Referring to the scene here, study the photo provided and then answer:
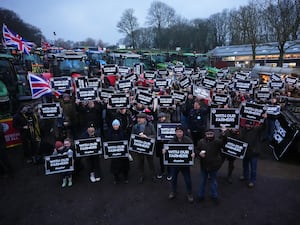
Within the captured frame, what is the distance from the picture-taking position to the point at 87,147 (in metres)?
6.23

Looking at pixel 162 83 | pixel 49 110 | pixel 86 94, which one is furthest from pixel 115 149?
pixel 162 83

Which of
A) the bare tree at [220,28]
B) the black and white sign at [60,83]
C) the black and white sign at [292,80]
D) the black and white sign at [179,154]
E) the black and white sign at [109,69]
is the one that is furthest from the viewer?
the bare tree at [220,28]

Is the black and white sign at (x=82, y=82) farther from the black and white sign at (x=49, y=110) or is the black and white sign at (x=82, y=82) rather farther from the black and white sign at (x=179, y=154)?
the black and white sign at (x=179, y=154)

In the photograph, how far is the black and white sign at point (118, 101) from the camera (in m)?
7.67

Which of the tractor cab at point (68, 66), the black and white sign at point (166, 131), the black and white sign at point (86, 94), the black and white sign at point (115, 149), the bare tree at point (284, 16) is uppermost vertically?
the bare tree at point (284, 16)

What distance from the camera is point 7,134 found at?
9.04 meters

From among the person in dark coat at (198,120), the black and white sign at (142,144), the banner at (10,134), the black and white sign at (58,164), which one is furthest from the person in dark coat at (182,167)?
the banner at (10,134)

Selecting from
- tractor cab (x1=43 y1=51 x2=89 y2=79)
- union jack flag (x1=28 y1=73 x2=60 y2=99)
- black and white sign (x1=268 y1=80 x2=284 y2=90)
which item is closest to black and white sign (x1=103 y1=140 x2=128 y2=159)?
union jack flag (x1=28 y1=73 x2=60 y2=99)

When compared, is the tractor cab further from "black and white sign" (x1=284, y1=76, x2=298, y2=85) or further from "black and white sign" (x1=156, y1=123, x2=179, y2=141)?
"black and white sign" (x1=284, y1=76, x2=298, y2=85)

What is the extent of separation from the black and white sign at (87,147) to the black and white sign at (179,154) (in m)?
2.03

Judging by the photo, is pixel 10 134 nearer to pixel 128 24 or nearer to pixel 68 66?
pixel 68 66

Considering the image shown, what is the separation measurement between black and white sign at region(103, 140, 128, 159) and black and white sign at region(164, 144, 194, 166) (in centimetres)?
132

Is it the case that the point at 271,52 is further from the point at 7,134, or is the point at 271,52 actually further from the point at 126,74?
the point at 7,134

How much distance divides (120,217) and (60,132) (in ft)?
15.7
